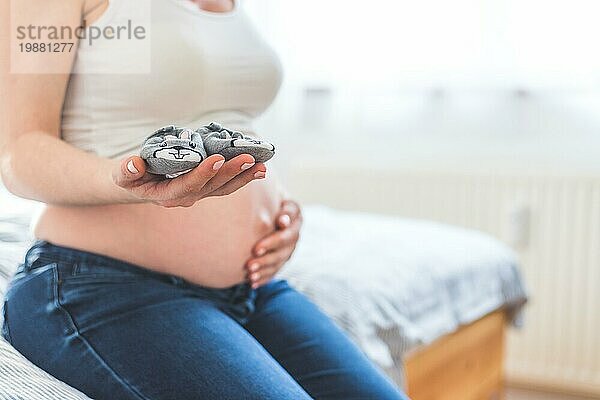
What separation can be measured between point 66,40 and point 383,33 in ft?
5.69

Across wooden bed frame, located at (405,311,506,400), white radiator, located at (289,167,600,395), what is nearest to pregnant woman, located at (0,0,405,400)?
wooden bed frame, located at (405,311,506,400)

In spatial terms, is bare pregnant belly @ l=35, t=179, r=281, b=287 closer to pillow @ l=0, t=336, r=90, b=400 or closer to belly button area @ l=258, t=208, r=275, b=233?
belly button area @ l=258, t=208, r=275, b=233

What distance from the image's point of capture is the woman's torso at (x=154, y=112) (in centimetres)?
92

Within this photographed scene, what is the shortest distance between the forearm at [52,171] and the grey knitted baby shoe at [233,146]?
15cm

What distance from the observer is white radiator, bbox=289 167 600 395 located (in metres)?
2.30

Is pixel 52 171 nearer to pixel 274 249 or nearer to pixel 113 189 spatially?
pixel 113 189

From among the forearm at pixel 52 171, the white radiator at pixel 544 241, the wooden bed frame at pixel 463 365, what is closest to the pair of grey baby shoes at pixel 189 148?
the forearm at pixel 52 171

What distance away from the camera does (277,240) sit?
1030 mm

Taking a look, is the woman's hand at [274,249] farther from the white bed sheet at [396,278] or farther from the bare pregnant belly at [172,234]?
the white bed sheet at [396,278]

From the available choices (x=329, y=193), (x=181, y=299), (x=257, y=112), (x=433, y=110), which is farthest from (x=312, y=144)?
(x=181, y=299)

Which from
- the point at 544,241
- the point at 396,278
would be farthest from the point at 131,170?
the point at 544,241

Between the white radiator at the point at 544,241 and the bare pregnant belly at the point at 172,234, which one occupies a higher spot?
the bare pregnant belly at the point at 172,234

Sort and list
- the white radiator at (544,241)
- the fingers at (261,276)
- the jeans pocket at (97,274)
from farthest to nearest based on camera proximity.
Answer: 1. the white radiator at (544,241)
2. the fingers at (261,276)
3. the jeans pocket at (97,274)

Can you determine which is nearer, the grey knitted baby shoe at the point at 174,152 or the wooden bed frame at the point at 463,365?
the grey knitted baby shoe at the point at 174,152
